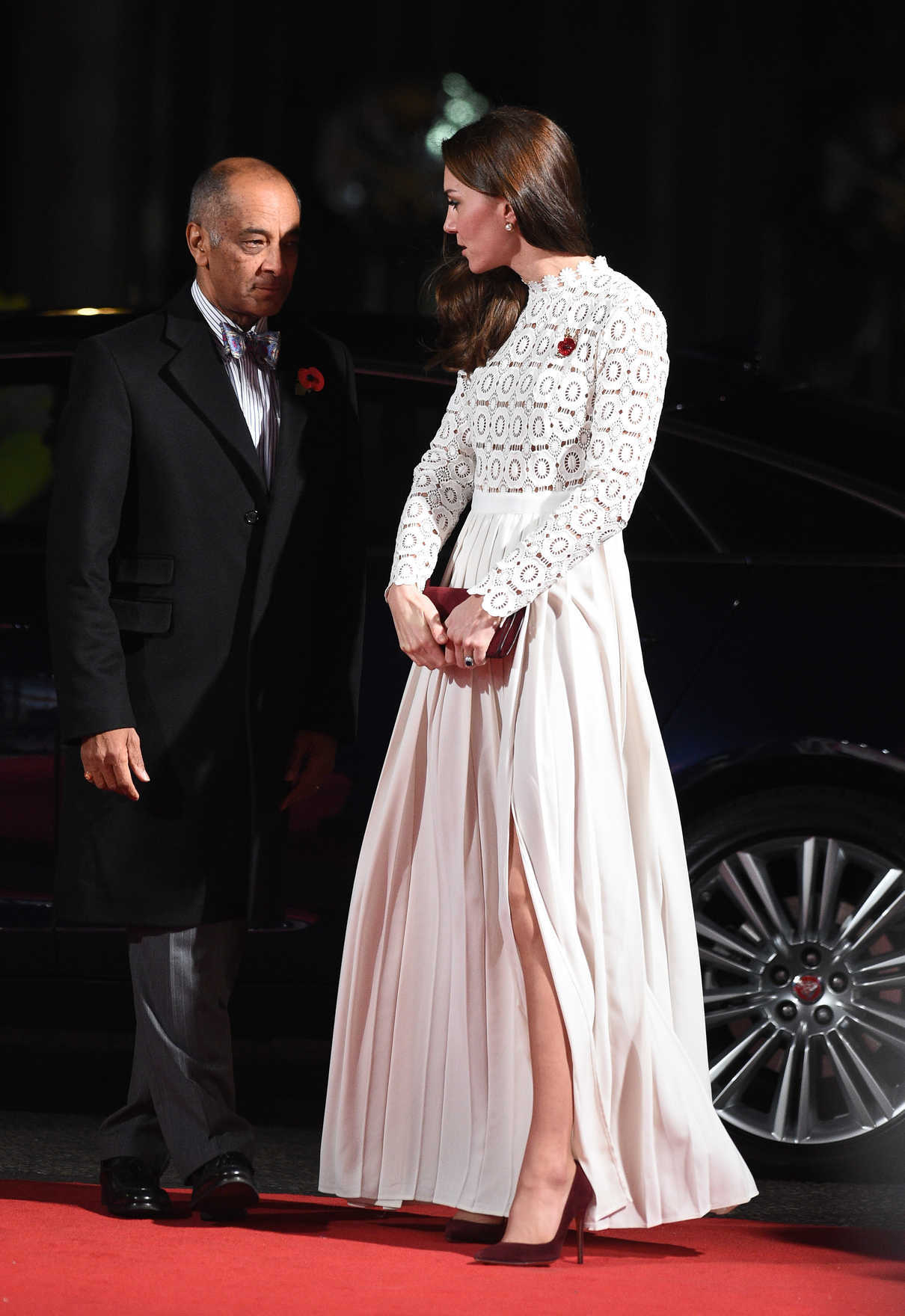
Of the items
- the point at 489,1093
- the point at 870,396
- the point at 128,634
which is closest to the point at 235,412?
the point at 128,634

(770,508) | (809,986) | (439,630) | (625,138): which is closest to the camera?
(439,630)

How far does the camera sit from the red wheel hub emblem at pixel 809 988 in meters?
3.71

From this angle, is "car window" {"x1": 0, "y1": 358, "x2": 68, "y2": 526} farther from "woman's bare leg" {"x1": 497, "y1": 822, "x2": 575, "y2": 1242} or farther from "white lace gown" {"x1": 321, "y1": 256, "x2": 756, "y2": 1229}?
"woman's bare leg" {"x1": 497, "y1": 822, "x2": 575, "y2": 1242}

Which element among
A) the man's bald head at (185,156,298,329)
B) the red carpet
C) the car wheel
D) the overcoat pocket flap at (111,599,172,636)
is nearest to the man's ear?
the man's bald head at (185,156,298,329)

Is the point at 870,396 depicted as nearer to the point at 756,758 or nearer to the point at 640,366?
the point at 756,758

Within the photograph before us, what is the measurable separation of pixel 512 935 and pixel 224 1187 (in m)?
0.62

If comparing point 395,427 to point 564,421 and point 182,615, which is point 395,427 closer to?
point 182,615

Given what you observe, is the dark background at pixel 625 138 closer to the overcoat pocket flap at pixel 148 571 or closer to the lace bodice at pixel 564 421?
the overcoat pocket flap at pixel 148 571

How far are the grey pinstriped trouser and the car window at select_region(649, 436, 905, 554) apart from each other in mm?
1282

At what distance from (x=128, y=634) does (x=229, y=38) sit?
21.4 feet

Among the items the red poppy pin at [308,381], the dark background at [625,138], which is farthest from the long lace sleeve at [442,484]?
the dark background at [625,138]

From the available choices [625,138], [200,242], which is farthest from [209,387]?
[625,138]

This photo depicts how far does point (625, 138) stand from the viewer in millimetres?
8930

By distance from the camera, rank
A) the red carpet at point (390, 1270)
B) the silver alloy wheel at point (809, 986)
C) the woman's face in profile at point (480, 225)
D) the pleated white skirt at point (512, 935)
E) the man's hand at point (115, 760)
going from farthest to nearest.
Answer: the silver alloy wheel at point (809, 986) → the man's hand at point (115, 760) → the woman's face in profile at point (480, 225) → the pleated white skirt at point (512, 935) → the red carpet at point (390, 1270)
